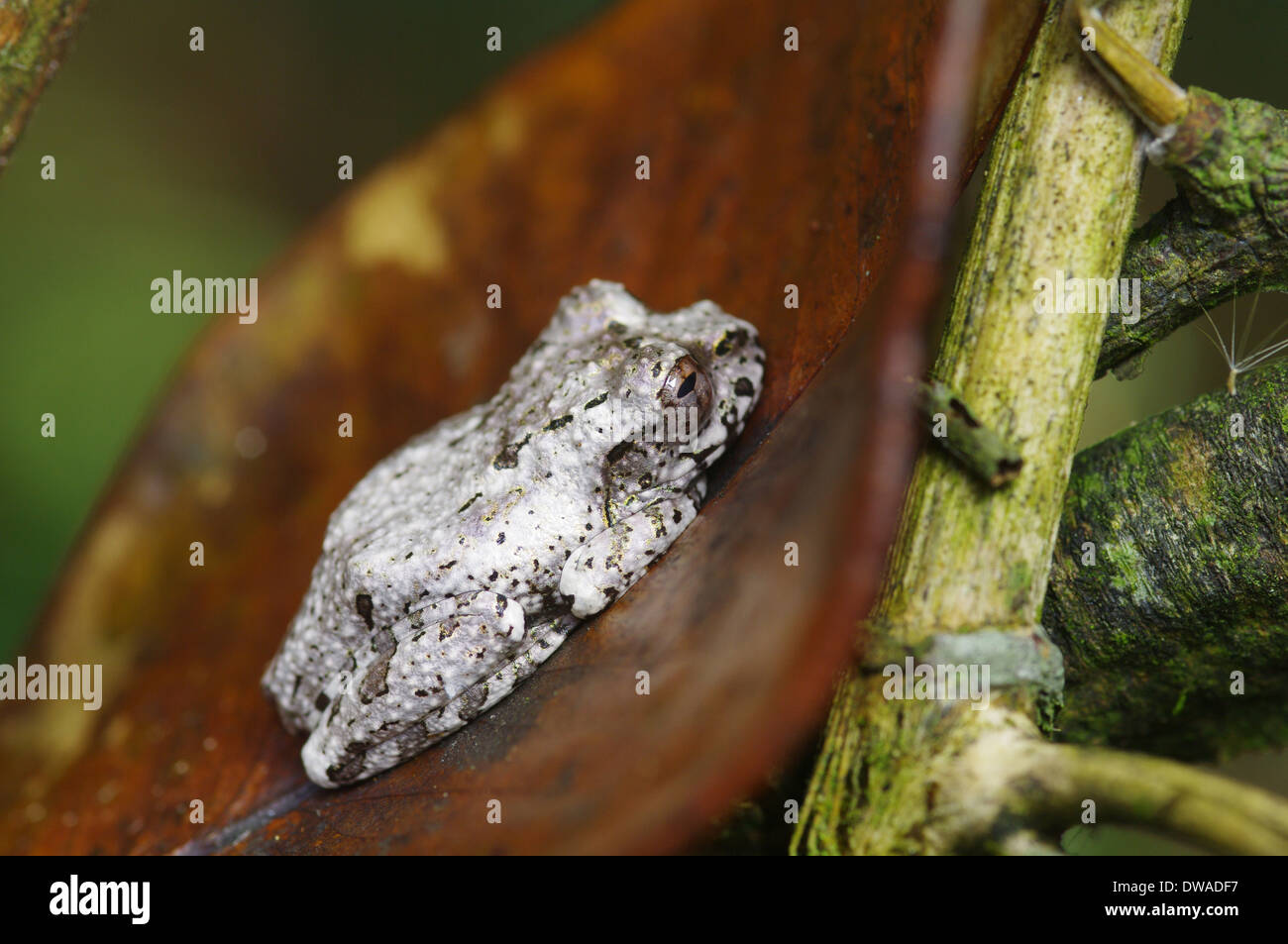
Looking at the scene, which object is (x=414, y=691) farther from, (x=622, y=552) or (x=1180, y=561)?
(x=1180, y=561)

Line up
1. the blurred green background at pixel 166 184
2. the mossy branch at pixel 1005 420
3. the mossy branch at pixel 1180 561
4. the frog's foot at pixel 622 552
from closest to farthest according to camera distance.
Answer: the mossy branch at pixel 1005 420
the mossy branch at pixel 1180 561
the frog's foot at pixel 622 552
the blurred green background at pixel 166 184

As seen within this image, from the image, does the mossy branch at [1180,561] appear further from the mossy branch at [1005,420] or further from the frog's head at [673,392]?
the frog's head at [673,392]

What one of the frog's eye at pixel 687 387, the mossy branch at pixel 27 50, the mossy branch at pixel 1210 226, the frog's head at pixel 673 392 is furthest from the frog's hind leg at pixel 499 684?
the mossy branch at pixel 27 50

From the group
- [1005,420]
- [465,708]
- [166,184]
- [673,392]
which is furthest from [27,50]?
[166,184]

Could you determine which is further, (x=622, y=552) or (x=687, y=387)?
(x=687, y=387)
